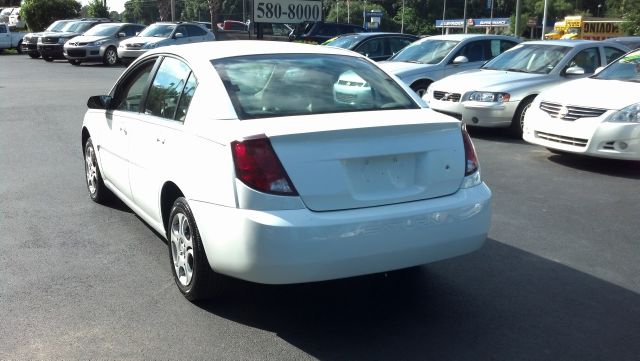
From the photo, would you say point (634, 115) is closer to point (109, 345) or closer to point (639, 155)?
point (639, 155)

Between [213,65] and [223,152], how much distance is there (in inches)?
34.9

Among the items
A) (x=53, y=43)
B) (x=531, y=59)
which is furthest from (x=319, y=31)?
(x=531, y=59)

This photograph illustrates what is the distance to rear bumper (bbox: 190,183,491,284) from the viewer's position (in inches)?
143

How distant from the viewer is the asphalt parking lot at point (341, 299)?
12.4 feet

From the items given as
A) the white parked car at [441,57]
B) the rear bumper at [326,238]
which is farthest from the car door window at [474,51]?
the rear bumper at [326,238]

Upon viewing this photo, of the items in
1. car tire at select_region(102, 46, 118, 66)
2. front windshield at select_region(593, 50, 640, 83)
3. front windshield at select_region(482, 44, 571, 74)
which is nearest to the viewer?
front windshield at select_region(593, 50, 640, 83)

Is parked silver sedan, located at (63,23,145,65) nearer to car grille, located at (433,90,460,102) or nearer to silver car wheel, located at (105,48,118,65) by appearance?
silver car wheel, located at (105,48,118,65)

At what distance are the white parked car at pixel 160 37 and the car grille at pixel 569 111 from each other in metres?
18.8

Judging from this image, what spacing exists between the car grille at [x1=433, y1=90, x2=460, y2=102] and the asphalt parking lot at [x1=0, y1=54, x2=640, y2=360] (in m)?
4.13

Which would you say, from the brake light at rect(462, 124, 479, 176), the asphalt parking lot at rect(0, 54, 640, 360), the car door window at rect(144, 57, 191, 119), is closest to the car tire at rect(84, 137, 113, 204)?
the asphalt parking lot at rect(0, 54, 640, 360)

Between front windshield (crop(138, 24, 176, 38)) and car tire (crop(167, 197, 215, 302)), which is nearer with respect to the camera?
car tire (crop(167, 197, 215, 302))

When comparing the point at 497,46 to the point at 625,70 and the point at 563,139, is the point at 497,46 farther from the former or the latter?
the point at 563,139

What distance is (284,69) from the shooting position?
4.58 meters

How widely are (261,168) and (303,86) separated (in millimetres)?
963
